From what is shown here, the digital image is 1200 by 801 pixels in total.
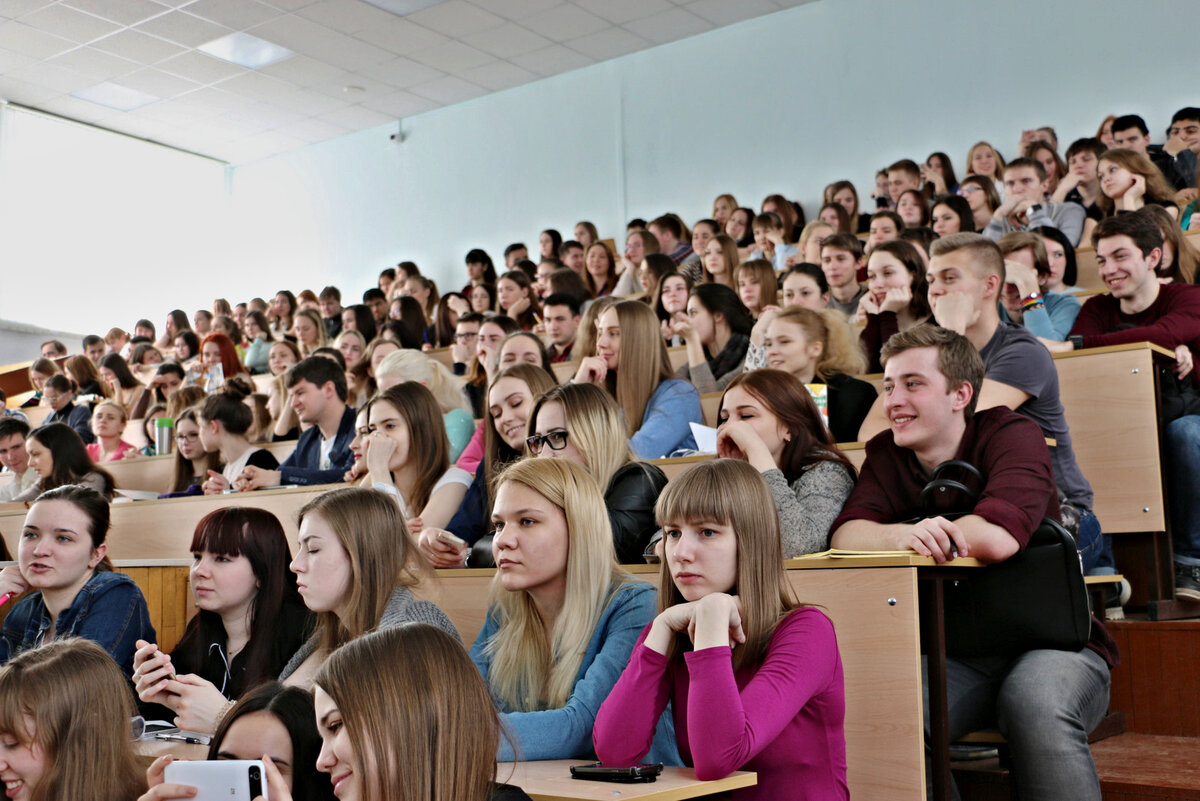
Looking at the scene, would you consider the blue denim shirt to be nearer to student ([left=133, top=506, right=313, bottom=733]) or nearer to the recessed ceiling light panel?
student ([left=133, top=506, right=313, bottom=733])

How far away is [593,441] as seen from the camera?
8.19 feet

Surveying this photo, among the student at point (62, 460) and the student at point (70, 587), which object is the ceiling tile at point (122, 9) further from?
A: the student at point (70, 587)

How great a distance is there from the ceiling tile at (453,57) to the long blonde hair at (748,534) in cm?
757

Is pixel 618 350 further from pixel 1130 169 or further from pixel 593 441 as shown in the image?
pixel 1130 169

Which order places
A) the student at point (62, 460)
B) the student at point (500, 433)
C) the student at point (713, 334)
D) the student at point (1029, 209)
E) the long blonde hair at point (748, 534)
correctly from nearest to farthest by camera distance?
1. the long blonde hair at point (748, 534)
2. the student at point (500, 433)
3. the student at point (713, 334)
4. the student at point (62, 460)
5. the student at point (1029, 209)

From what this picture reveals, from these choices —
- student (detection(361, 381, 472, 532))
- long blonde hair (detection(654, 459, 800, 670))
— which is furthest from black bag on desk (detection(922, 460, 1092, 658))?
student (detection(361, 381, 472, 532))

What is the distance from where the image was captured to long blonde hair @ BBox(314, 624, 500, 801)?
1.13m

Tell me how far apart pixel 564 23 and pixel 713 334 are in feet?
15.6

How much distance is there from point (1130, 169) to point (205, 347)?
18.7ft

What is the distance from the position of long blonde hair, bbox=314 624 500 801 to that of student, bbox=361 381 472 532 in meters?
1.97

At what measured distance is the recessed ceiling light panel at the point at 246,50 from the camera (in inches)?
329

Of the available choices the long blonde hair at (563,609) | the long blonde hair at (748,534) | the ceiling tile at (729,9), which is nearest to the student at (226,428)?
the long blonde hair at (563,609)

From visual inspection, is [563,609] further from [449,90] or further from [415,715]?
[449,90]

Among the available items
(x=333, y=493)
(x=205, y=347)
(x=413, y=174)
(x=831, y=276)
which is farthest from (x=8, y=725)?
(x=413, y=174)
